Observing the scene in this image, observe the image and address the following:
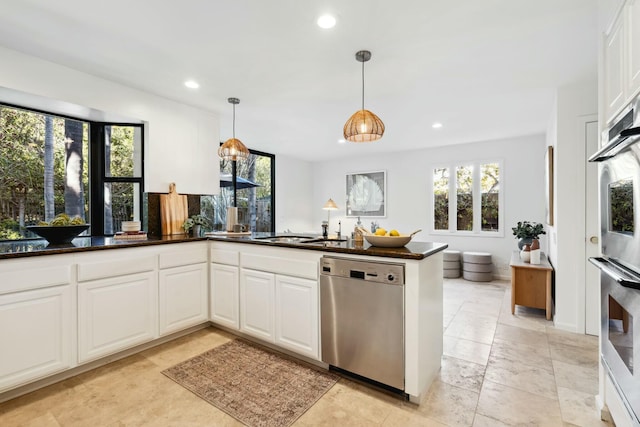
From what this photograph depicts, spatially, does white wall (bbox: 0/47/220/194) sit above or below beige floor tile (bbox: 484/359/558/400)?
above

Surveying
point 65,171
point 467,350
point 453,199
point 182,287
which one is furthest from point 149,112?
point 453,199

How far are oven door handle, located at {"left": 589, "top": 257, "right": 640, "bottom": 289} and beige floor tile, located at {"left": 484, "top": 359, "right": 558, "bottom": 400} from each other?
1083mm

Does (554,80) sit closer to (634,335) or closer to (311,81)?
(311,81)

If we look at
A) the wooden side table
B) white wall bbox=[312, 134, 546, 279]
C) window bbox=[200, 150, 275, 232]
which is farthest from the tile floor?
window bbox=[200, 150, 275, 232]

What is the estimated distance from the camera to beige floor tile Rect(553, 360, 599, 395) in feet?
7.00

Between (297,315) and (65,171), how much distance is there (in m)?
2.81

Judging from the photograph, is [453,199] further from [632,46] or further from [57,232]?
[57,232]

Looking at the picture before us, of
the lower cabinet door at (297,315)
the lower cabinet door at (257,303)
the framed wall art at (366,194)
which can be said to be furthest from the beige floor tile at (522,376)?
the framed wall art at (366,194)

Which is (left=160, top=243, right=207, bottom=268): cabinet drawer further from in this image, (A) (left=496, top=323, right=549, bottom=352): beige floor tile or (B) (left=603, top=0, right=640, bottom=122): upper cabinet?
(B) (left=603, top=0, right=640, bottom=122): upper cabinet

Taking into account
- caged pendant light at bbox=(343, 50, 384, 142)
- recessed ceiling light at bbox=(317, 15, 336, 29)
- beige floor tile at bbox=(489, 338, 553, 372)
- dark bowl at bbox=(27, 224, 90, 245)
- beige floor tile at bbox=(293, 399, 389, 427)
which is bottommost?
beige floor tile at bbox=(489, 338, 553, 372)

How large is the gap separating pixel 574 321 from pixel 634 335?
2359 mm

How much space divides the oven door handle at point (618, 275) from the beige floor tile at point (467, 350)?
136cm

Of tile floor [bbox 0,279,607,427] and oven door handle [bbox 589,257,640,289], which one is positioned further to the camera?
tile floor [bbox 0,279,607,427]

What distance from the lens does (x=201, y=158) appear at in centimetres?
400
